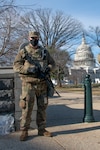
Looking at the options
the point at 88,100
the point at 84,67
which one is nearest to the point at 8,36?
the point at 88,100

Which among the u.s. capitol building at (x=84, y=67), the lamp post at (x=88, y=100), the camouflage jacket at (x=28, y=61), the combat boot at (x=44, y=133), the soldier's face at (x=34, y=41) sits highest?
the u.s. capitol building at (x=84, y=67)

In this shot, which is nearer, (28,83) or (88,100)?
(28,83)

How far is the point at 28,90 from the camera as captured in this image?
19.4 ft

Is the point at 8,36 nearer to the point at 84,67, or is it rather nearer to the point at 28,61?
the point at 28,61

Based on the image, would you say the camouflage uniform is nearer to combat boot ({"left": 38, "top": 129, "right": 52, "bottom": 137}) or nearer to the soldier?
→ the soldier

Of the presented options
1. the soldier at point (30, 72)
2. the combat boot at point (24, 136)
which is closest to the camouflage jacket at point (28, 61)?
the soldier at point (30, 72)

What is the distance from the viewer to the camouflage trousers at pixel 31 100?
233 inches

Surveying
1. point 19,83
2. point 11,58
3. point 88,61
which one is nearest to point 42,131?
point 19,83

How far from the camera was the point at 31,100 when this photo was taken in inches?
233

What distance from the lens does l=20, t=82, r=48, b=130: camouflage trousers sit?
5914mm

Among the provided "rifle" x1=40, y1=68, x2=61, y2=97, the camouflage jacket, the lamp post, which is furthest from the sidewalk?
the camouflage jacket

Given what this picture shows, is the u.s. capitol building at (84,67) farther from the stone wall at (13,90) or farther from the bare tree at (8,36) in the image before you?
the stone wall at (13,90)

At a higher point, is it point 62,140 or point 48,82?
point 48,82

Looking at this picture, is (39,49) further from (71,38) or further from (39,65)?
(71,38)
